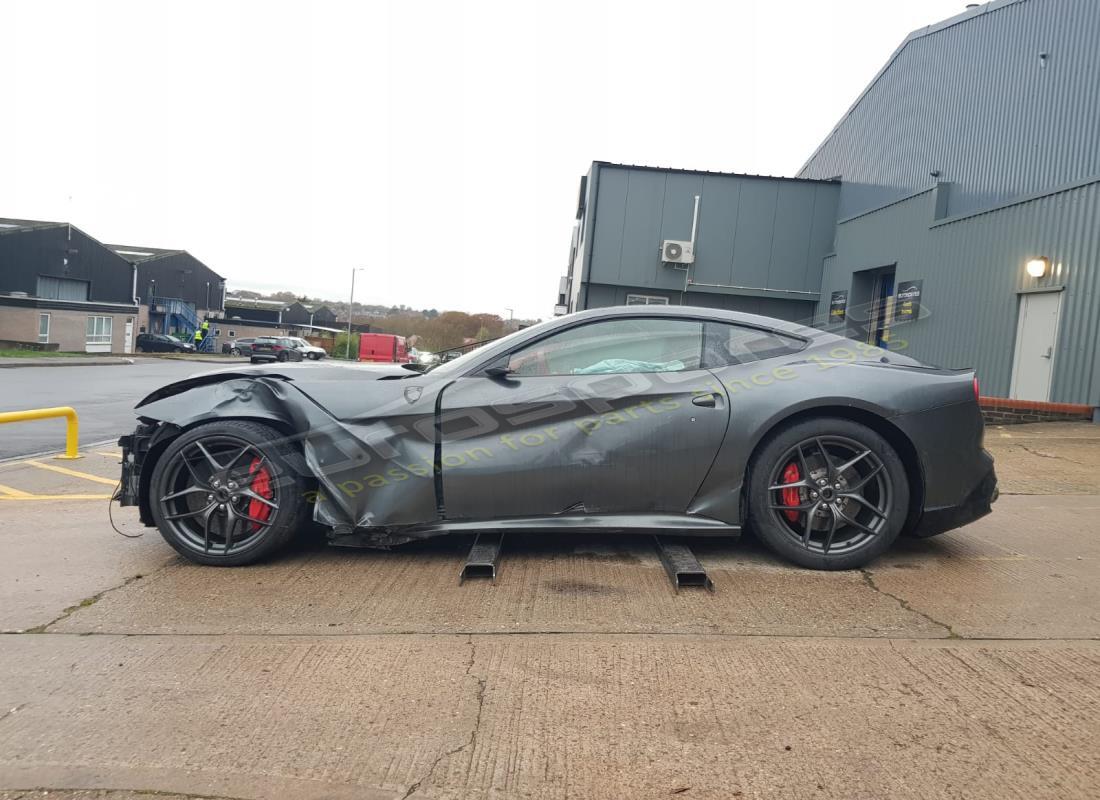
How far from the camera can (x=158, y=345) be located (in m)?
49.5

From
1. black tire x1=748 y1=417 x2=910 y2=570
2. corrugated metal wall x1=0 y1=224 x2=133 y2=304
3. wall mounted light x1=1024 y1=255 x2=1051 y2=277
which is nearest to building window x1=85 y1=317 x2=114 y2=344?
corrugated metal wall x1=0 y1=224 x2=133 y2=304

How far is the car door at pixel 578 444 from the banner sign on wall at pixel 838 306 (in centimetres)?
1301

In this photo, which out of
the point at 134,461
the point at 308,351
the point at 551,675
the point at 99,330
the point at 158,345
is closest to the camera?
the point at 551,675

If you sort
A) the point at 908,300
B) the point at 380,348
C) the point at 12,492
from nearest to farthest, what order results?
the point at 12,492, the point at 908,300, the point at 380,348

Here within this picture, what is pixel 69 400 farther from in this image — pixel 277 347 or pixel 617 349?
pixel 277 347

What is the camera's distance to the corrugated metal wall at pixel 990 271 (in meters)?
9.82

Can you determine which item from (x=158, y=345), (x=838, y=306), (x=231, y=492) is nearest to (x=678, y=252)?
(x=838, y=306)

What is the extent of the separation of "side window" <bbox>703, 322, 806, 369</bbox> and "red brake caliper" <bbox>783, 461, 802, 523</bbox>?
0.56 meters

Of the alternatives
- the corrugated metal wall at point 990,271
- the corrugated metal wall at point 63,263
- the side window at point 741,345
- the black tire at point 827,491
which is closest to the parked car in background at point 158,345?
the corrugated metal wall at point 63,263

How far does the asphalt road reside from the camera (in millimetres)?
9383

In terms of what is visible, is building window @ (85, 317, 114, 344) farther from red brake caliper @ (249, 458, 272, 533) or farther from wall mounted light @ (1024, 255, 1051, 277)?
red brake caliper @ (249, 458, 272, 533)

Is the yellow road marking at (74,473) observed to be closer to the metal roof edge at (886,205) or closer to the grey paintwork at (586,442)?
the grey paintwork at (586,442)

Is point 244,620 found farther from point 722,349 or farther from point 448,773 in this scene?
point 722,349

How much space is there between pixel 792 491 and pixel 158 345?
53.6m
